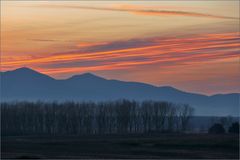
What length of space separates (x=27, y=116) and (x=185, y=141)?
219 ft

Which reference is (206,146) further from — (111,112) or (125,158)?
(111,112)

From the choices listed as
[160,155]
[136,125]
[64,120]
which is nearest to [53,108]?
[64,120]

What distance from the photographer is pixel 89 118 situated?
13875cm

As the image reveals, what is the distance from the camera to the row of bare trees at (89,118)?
12800 cm

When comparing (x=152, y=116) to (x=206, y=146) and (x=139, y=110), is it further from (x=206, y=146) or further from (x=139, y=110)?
(x=206, y=146)

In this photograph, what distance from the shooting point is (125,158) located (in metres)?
49.7

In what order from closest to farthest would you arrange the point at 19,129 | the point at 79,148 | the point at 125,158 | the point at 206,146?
the point at 125,158, the point at 79,148, the point at 206,146, the point at 19,129

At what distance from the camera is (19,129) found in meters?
125

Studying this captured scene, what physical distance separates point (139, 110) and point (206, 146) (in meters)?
82.7

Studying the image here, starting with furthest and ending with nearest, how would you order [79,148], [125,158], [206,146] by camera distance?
[206,146]
[79,148]
[125,158]

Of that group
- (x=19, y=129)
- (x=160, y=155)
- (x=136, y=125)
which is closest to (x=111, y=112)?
(x=136, y=125)

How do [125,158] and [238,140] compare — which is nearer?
[125,158]

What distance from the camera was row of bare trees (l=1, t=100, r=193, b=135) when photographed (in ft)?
420

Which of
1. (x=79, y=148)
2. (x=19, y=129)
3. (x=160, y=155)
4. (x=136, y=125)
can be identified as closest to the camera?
(x=160, y=155)
